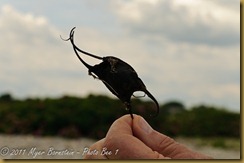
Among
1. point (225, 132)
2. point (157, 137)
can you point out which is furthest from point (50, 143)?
point (157, 137)

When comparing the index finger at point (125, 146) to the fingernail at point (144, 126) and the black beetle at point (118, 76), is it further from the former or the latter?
the black beetle at point (118, 76)

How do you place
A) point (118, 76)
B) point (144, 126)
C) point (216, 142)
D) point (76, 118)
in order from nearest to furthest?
point (118, 76) → point (144, 126) → point (76, 118) → point (216, 142)

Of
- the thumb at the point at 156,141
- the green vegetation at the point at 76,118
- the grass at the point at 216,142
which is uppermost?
the thumb at the point at 156,141

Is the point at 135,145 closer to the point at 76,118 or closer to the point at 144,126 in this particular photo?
the point at 144,126

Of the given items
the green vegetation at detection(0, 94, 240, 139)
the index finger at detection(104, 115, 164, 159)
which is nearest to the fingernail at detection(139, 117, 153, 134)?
the index finger at detection(104, 115, 164, 159)

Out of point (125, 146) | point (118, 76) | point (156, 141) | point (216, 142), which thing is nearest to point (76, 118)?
point (216, 142)

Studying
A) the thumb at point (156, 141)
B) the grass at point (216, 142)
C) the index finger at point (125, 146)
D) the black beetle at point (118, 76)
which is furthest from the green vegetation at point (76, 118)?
the black beetle at point (118, 76)
